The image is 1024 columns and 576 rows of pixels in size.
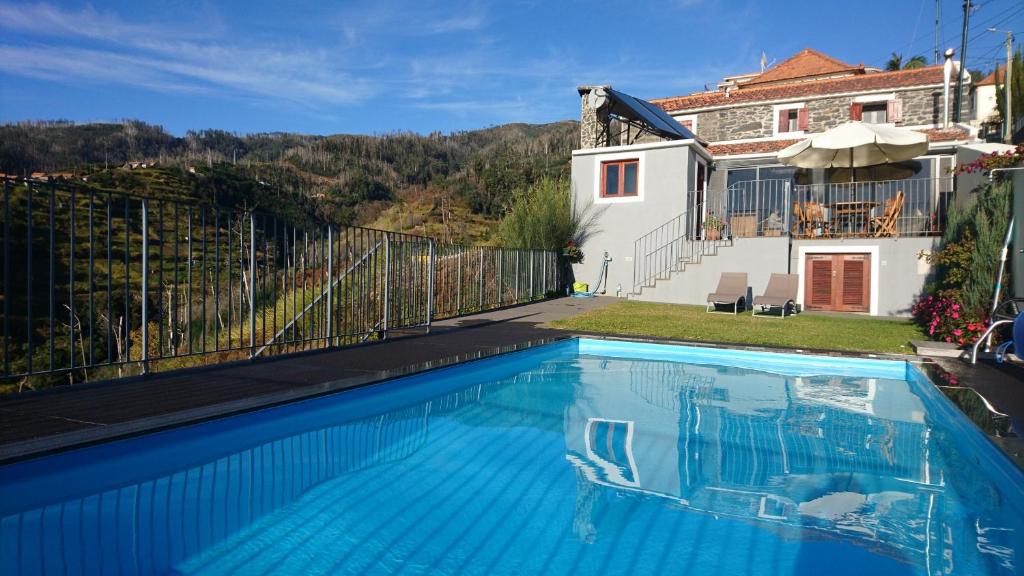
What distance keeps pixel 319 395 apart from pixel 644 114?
1571 centimetres

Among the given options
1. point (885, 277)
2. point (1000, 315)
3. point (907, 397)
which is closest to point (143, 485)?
point (907, 397)

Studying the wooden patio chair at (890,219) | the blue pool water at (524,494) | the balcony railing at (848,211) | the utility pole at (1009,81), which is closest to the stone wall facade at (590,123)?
the balcony railing at (848,211)

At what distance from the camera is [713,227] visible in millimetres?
14797

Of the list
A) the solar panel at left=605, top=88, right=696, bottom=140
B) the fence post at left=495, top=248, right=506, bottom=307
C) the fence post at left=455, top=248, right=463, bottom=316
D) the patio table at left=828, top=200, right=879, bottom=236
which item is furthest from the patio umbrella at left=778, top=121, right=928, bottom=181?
the fence post at left=455, top=248, right=463, bottom=316

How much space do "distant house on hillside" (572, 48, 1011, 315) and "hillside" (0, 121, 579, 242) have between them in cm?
773

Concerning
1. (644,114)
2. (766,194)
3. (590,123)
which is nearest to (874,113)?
(766,194)

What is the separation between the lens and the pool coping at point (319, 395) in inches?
126

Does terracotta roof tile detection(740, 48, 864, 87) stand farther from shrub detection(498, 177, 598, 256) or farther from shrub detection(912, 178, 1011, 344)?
shrub detection(912, 178, 1011, 344)

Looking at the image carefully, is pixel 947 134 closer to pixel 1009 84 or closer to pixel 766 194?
pixel 766 194

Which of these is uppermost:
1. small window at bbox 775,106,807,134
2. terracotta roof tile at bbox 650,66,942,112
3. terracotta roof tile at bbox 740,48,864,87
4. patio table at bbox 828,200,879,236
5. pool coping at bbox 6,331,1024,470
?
terracotta roof tile at bbox 740,48,864,87

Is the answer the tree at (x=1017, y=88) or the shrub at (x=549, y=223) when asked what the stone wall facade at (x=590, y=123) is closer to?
the shrub at (x=549, y=223)

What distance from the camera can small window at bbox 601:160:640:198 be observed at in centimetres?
1673

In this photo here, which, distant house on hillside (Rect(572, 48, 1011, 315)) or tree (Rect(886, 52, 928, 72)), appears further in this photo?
tree (Rect(886, 52, 928, 72))

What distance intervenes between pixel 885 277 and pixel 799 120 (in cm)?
950
